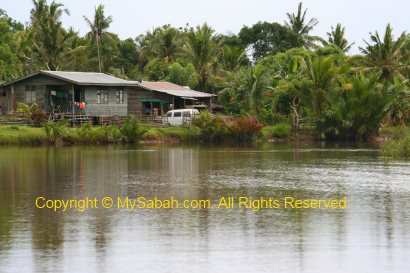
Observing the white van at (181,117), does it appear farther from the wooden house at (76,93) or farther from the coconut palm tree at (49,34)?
the coconut palm tree at (49,34)

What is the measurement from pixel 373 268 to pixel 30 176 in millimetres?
19003

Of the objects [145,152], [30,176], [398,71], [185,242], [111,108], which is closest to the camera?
[185,242]

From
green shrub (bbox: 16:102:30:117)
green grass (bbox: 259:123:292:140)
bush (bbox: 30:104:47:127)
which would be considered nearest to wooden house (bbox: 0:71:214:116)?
green shrub (bbox: 16:102:30:117)

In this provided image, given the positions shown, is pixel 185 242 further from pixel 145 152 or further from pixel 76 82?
pixel 76 82

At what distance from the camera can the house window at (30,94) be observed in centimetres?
6251

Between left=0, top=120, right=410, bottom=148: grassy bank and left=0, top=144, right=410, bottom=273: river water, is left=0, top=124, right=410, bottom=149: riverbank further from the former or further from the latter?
left=0, top=144, right=410, bottom=273: river water

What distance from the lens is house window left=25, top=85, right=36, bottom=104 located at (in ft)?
205

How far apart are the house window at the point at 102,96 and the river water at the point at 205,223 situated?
2801cm

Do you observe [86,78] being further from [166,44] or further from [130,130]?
[166,44]

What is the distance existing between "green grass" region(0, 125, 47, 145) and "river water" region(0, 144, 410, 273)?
17459mm

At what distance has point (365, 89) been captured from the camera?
59.1 m

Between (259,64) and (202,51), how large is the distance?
9771 mm

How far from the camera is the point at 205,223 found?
1873cm

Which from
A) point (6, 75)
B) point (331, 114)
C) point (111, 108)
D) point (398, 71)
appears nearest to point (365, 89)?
point (331, 114)
